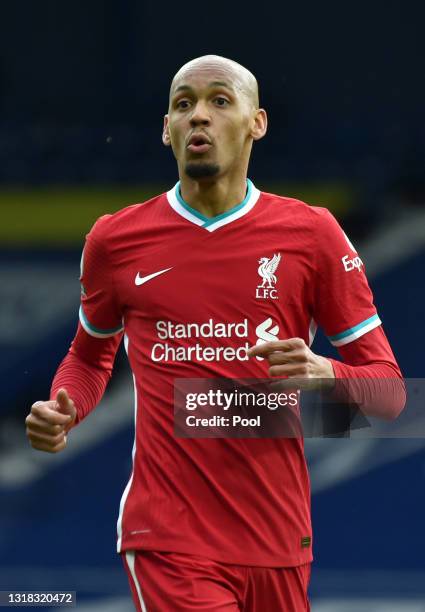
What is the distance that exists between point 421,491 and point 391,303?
1.09 meters

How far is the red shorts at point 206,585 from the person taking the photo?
3.32 m

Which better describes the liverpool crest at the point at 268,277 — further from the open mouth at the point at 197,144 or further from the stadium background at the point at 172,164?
the stadium background at the point at 172,164

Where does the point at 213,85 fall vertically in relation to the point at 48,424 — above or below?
above

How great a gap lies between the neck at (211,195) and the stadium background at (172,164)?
12.8ft

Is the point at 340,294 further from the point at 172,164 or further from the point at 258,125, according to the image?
the point at 172,164

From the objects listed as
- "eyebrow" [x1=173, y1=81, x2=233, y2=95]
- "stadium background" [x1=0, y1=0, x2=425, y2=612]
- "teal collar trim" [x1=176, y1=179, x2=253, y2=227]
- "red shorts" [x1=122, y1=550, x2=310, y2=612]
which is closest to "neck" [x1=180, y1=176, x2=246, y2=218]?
"teal collar trim" [x1=176, y1=179, x2=253, y2=227]

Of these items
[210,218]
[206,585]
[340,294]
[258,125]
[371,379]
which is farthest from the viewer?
[258,125]

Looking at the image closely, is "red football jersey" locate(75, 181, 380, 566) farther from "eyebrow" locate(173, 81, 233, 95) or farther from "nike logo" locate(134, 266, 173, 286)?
"eyebrow" locate(173, 81, 233, 95)

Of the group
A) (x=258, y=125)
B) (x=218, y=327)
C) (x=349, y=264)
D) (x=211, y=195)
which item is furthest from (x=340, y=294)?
(x=258, y=125)

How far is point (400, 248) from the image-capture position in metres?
7.77

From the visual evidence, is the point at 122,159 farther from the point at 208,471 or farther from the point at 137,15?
the point at 208,471

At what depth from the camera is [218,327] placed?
3551 millimetres

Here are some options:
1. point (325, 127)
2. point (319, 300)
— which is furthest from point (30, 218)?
point (319, 300)

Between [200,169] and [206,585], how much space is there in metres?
1.11
